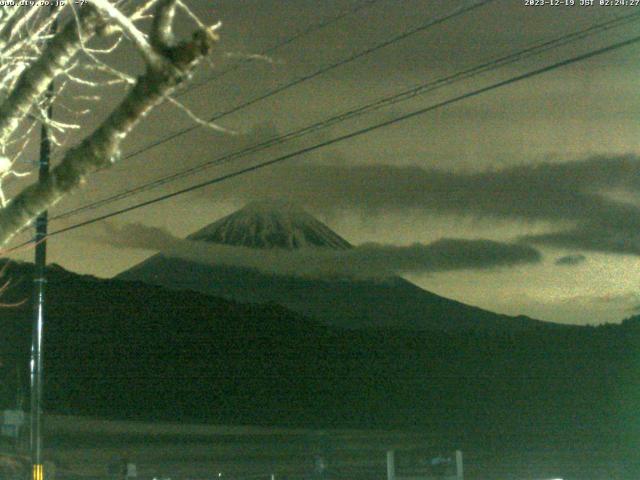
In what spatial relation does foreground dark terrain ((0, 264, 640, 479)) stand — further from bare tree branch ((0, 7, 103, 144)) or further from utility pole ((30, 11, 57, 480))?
bare tree branch ((0, 7, 103, 144))

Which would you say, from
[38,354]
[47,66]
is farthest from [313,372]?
[47,66]

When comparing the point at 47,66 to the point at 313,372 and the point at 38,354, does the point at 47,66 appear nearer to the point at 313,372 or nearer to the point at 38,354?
the point at 38,354

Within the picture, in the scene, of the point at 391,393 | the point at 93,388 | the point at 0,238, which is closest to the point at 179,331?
the point at 93,388

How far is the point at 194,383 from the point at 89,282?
16.5 meters

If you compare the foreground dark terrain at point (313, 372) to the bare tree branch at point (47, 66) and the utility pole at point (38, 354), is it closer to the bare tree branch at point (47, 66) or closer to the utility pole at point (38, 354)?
the utility pole at point (38, 354)

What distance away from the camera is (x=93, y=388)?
10050 centimetres

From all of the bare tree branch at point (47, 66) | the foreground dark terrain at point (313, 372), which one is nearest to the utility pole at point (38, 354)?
the bare tree branch at point (47, 66)

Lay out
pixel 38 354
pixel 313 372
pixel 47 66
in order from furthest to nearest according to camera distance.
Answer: pixel 313 372
pixel 38 354
pixel 47 66

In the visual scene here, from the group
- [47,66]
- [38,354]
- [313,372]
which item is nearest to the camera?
[47,66]

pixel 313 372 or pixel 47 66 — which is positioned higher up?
pixel 313 372

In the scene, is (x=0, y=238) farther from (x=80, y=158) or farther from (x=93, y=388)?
(x=93, y=388)

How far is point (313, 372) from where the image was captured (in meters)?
110

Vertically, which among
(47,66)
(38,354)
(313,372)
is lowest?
(38,354)

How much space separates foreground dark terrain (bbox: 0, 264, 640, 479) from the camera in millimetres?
76625
